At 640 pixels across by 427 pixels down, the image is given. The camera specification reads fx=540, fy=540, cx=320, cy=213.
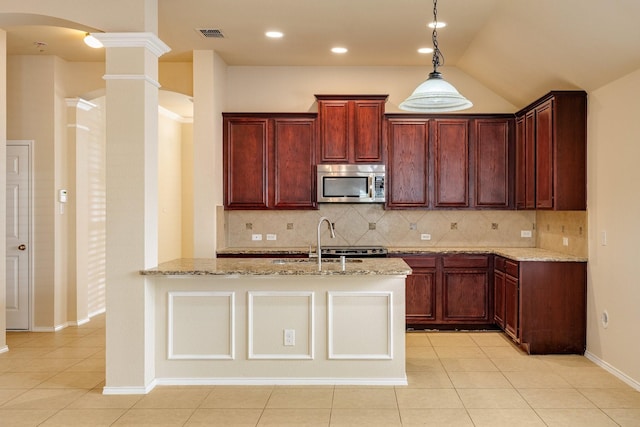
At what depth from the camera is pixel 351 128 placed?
631 cm

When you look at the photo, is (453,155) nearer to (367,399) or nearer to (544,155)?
(544,155)

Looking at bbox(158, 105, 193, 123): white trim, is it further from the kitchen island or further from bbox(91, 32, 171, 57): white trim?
the kitchen island

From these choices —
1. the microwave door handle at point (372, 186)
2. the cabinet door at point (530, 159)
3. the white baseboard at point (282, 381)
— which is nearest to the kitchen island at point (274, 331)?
the white baseboard at point (282, 381)

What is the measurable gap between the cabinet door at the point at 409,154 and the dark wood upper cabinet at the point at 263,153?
0.93 meters

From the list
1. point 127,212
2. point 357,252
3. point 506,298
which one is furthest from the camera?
point 357,252

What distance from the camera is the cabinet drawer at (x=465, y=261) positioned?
6.04 m

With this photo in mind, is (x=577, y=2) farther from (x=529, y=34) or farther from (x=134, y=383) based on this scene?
(x=134, y=383)

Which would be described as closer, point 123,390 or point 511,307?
point 123,390

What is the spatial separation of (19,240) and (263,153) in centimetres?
297

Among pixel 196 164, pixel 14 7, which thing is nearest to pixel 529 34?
pixel 196 164

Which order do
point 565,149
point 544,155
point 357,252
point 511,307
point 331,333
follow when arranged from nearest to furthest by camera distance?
Result: point 331,333, point 565,149, point 544,155, point 511,307, point 357,252

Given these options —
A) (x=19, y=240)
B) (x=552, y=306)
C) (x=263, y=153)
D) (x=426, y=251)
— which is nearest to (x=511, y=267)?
(x=552, y=306)

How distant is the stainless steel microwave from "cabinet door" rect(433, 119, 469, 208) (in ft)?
2.36

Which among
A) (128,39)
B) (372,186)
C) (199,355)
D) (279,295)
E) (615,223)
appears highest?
(128,39)
